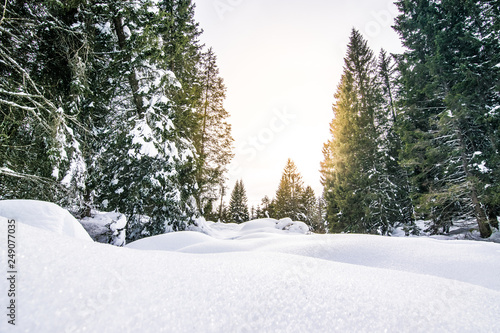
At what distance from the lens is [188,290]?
758mm

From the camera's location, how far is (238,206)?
36344 millimetres

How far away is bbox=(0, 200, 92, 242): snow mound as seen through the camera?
1.44 meters

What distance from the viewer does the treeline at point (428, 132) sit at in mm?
7910

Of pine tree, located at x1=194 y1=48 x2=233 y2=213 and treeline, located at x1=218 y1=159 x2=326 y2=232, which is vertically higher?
pine tree, located at x1=194 y1=48 x2=233 y2=213

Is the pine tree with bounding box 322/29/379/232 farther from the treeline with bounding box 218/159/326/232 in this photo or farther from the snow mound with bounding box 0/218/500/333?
the snow mound with bounding box 0/218/500/333

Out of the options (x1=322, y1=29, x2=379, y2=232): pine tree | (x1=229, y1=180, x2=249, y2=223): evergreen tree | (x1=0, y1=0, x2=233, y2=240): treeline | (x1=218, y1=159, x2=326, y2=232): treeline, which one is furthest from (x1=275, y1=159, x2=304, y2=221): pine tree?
(x1=0, y1=0, x2=233, y2=240): treeline

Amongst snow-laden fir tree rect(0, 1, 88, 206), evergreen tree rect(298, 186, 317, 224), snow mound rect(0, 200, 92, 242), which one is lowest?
evergreen tree rect(298, 186, 317, 224)

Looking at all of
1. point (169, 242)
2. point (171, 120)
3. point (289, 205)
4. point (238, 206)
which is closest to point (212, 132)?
point (171, 120)

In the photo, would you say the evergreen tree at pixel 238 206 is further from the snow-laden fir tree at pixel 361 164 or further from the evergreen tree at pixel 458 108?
the evergreen tree at pixel 458 108

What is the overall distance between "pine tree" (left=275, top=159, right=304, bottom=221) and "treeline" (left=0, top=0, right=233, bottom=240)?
19.6 m

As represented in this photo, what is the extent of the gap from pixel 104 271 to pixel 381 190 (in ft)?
43.1

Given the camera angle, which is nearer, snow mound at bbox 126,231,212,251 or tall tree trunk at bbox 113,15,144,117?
snow mound at bbox 126,231,212,251

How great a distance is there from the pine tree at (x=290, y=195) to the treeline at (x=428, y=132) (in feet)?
39.3

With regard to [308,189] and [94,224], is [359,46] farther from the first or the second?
[308,189]
